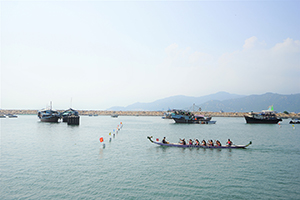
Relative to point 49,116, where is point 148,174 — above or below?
below

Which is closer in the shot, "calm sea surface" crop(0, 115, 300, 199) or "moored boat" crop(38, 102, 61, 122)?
"calm sea surface" crop(0, 115, 300, 199)

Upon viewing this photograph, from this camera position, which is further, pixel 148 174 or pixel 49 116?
pixel 49 116

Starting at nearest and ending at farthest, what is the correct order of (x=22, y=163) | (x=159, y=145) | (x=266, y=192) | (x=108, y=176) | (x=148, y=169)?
(x=266, y=192) < (x=108, y=176) < (x=148, y=169) < (x=22, y=163) < (x=159, y=145)

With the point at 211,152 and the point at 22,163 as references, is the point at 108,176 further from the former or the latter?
the point at 211,152

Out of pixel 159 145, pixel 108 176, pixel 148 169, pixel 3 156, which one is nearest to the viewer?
pixel 108 176

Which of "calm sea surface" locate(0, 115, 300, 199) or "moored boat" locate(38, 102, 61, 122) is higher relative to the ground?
"moored boat" locate(38, 102, 61, 122)

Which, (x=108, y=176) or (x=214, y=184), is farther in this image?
(x=108, y=176)

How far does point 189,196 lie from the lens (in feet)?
64.4

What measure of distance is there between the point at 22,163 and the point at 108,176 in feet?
44.9

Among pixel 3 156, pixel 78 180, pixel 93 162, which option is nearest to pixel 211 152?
pixel 93 162

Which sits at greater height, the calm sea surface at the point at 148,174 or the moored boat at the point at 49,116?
the moored boat at the point at 49,116

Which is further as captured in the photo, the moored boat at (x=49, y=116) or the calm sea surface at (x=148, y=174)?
the moored boat at (x=49, y=116)

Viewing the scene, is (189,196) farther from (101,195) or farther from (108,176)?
(108,176)

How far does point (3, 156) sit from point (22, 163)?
698cm
